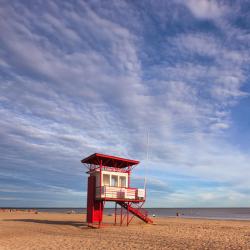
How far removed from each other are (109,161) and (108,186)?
2.98 metres

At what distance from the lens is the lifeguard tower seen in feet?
107

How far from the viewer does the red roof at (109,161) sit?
32928mm

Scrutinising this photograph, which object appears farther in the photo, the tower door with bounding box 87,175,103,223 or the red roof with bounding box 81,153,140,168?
the tower door with bounding box 87,175,103,223

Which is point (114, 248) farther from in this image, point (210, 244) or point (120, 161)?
point (120, 161)

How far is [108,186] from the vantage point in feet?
106

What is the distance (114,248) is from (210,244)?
6.17 m

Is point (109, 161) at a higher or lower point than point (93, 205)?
higher

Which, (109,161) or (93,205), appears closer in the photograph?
(93,205)

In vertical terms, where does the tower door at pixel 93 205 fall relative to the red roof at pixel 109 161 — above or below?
below

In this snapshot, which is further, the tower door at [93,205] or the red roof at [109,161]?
the tower door at [93,205]

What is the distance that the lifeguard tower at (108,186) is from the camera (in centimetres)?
3259

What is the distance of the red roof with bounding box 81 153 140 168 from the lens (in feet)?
108

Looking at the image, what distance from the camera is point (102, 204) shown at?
34.1 m

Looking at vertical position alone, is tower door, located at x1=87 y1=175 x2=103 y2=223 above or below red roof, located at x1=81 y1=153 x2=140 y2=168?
below
